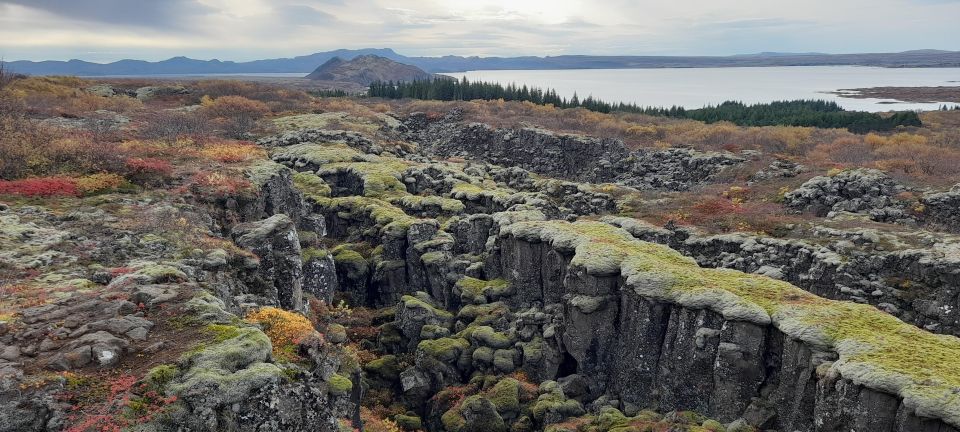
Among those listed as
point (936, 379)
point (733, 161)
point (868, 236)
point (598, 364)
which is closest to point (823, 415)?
point (936, 379)

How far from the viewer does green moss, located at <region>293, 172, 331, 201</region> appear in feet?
151

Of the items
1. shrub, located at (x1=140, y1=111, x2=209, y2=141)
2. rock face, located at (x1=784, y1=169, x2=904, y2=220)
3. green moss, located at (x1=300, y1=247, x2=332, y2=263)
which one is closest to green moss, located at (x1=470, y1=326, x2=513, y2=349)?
green moss, located at (x1=300, y1=247, x2=332, y2=263)

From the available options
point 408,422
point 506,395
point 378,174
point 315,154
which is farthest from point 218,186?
point 315,154

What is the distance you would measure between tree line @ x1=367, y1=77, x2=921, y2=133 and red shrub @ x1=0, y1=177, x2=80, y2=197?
88.2 meters

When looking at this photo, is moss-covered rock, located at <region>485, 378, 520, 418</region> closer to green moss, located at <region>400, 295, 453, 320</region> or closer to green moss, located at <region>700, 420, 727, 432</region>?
green moss, located at <region>400, 295, 453, 320</region>

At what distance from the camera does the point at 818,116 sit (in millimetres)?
94312

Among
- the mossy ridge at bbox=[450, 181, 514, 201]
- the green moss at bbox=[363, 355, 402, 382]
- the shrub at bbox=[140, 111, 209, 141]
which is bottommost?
the green moss at bbox=[363, 355, 402, 382]

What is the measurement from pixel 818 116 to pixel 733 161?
1930 inches

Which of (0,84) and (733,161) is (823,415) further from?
(0,84)

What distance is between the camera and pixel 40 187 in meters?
26.2

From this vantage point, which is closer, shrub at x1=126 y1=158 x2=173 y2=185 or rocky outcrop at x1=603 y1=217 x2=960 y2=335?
rocky outcrop at x1=603 y1=217 x2=960 y2=335

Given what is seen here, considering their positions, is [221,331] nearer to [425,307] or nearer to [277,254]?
[277,254]

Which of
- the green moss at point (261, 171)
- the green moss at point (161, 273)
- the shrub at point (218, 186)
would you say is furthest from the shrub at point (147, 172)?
the green moss at point (161, 273)

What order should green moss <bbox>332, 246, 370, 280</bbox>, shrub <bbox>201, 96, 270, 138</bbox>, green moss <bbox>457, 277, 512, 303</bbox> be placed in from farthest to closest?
shrub <bbox>201, 96, 270, 138</bbox>, green moss <bbox>332, 246, 370, 280</bbox>, green moss <bbox>457, 277, 512, 303</bbox>
